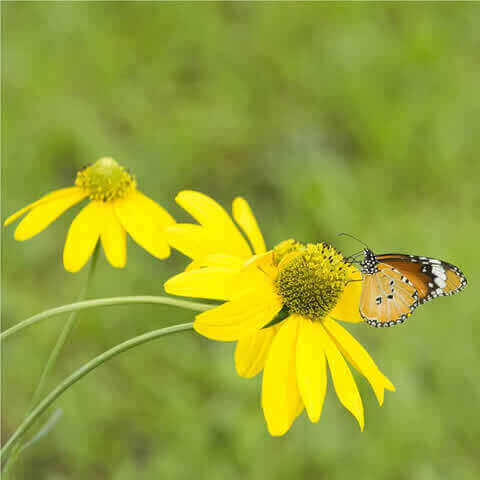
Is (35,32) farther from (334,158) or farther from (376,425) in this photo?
(376,425)

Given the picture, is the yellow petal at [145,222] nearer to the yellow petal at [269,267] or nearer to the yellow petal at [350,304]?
the yellow petal at [269,267]

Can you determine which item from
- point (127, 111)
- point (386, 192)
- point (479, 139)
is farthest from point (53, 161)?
point (479, 139)

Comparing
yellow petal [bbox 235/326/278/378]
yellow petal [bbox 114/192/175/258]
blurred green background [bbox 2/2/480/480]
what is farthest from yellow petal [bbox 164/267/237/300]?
blurred green background [bbox 2/2/480/480]

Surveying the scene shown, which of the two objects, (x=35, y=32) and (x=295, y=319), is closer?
(x=295, y=319)

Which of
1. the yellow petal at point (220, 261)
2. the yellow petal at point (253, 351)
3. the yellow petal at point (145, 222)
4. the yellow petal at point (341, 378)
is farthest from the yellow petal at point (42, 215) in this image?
the yellow petal at point (341, 378)

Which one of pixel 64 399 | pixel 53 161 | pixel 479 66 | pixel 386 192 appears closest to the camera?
pixel 64 399

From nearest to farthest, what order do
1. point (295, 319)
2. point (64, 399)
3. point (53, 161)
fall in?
point (295, 319), point (64, 399), point (53, 161)

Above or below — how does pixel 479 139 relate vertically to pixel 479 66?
below

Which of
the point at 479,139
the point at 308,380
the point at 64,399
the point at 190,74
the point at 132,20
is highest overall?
the point at 132,20
